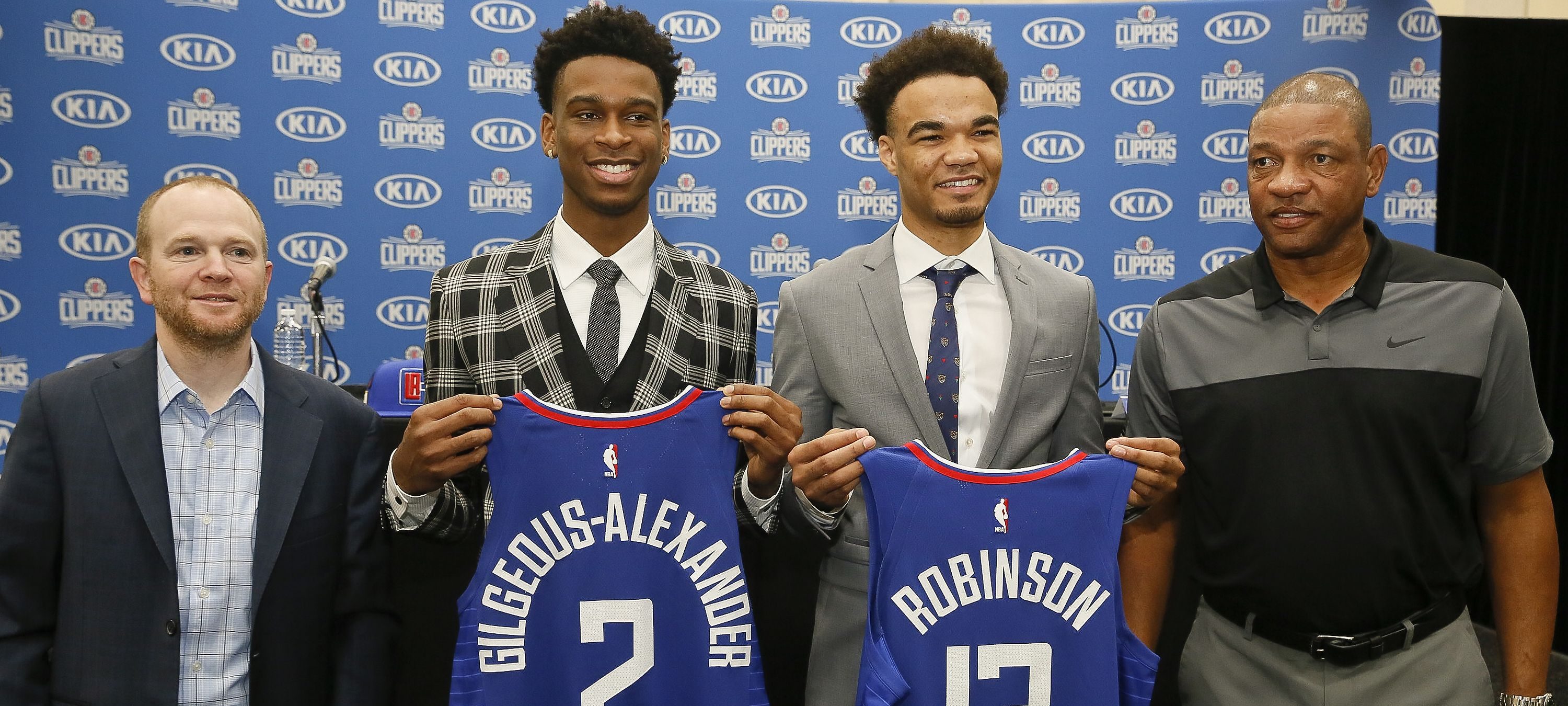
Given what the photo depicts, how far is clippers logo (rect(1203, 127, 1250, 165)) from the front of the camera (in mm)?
4930

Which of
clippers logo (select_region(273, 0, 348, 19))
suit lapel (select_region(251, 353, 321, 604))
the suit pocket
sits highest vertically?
clippers logo (select_region(273, 0, 348, 19))

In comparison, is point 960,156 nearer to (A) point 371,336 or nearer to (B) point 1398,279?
(B) point 1398,279

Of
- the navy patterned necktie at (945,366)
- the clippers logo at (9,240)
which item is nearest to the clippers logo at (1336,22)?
the navy patterned necktie at (945,366)

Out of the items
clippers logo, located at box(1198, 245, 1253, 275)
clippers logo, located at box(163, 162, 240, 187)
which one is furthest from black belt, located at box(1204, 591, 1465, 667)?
clippers logo, located at box(163, 162, 240, 187)

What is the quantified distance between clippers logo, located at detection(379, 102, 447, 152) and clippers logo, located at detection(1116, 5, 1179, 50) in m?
3.38

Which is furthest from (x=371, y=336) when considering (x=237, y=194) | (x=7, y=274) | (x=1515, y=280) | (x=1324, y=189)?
(x=1515, y=280)

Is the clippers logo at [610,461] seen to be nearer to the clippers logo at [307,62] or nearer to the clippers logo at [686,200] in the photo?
the clippers logo at [686,200]

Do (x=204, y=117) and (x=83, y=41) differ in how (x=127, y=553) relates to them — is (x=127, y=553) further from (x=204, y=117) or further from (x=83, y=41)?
(x=83, y=41)

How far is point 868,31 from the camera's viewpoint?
4.86m

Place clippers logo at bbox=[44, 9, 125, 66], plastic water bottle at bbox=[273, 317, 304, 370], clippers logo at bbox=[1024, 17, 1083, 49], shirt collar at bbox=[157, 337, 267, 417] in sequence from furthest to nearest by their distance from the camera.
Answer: clippers logo at bbox=[1024, 17, 1083, 49] < clippers logo at bbox=[44, 9, 125, 66] < plastic water bottle at bbox=[273, 317, 304, 370] < shirt collar at bbox=[157, 337, 267, 417]

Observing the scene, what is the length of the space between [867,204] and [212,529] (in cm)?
375

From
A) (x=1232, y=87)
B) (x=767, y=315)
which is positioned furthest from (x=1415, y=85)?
(x=767, y=315)

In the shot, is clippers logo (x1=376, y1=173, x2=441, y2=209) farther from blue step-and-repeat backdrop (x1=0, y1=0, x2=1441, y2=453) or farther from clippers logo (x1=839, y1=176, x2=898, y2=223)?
clippers logo (x1=839, y1=176, x2=898, y2=223)

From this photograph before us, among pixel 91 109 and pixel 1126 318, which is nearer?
pixel 91 109
